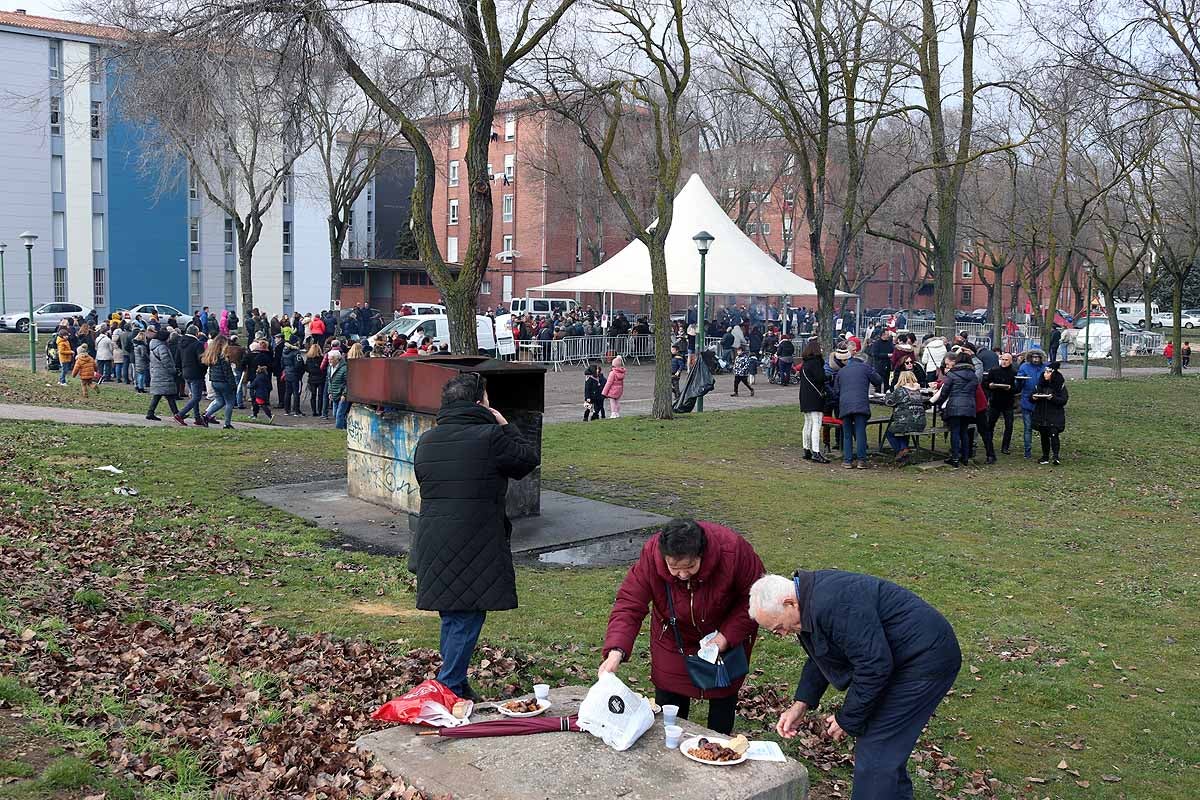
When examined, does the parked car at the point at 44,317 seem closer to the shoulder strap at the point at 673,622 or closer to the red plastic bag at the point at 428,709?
the red plastic bag at the point at 428,709

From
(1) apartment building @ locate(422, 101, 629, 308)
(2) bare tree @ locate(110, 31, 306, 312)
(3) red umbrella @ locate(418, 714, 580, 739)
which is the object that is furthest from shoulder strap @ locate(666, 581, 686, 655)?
(1) apartment building @ locate(422, 101, 629, 308)

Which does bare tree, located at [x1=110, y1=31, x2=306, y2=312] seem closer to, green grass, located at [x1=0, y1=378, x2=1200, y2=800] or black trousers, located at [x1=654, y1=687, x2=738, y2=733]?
green grass, located at [x1=0, y1=378, x2=1200, y2=800]

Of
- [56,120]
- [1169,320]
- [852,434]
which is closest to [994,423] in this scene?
[852,434]

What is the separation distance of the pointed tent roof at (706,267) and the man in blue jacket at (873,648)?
75.0 ft

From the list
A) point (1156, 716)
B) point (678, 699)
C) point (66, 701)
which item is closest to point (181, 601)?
point (66, 701)

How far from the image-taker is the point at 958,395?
15.5 meters

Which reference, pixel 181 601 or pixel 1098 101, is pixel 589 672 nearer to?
pixel 181 601

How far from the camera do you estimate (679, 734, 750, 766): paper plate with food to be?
4.79m

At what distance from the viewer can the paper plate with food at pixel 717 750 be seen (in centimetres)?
479

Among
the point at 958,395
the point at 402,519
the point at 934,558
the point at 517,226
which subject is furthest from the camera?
the point at 517,226

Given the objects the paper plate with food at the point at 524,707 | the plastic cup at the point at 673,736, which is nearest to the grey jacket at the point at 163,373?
the paper plate with food at the point at 524,707

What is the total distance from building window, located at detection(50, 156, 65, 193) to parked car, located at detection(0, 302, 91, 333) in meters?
7.89

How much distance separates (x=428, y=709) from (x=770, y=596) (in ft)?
5.87

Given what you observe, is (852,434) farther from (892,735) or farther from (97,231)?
(97,231)
